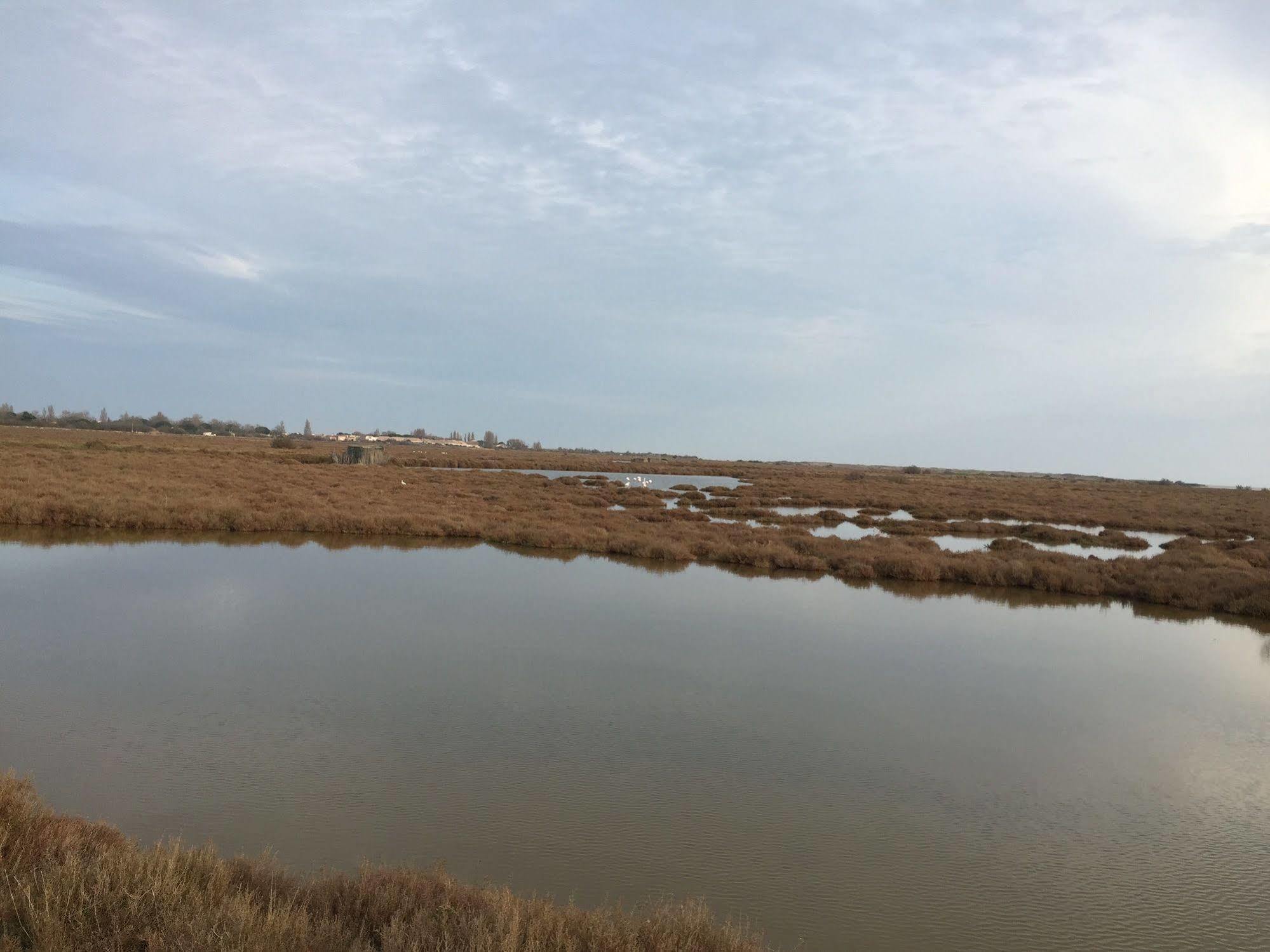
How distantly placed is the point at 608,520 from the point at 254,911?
25.9 metres

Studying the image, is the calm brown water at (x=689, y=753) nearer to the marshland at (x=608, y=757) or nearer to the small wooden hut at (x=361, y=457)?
the marshland at (x=608, y=757)

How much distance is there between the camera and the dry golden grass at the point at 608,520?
21578 millimetres

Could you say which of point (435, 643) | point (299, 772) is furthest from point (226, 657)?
point (299, 772)

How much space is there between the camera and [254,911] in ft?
12.8

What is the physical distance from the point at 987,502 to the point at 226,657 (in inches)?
1962

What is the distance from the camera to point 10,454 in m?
37.4

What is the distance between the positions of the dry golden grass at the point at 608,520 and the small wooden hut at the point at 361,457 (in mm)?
4643

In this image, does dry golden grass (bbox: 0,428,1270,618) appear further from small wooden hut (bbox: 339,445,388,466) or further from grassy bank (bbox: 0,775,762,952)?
grassy bank (bbox: 0,775,762,952)

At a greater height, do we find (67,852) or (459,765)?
(67,852)

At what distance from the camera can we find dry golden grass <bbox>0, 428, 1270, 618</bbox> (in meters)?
21.6

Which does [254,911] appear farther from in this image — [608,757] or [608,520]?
[608,520]

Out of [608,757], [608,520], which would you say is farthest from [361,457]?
[608,757]

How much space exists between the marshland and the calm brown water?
0.14ft

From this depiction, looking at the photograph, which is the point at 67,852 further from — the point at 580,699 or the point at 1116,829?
the point at 1116,829
